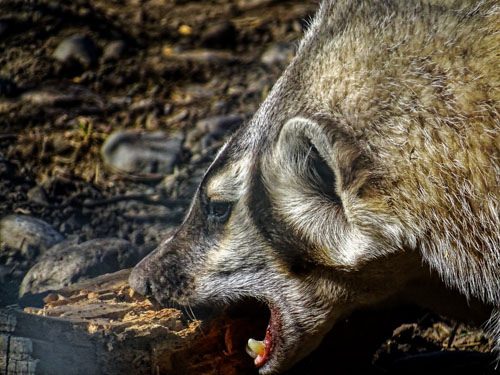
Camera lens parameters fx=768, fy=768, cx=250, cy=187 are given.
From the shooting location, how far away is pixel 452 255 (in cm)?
236

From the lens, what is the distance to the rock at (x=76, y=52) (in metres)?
5.24

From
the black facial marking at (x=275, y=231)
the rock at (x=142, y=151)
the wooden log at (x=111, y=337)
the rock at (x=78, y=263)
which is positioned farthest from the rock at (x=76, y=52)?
the black facial marking at (x=275, y=231)

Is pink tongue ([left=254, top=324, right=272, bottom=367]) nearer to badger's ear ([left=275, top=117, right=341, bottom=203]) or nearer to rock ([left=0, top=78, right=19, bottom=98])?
badger's ear ([left=275, top=117, right=341, bottom=203])

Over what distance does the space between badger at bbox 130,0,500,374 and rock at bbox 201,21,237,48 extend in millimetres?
2785

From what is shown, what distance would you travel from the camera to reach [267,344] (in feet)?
9.14

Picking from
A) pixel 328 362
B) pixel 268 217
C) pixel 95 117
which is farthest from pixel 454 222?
pixel 95 117

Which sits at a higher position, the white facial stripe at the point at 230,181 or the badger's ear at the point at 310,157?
the badger's ear at the point at 310,157

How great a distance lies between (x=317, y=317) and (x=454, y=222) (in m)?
0.65

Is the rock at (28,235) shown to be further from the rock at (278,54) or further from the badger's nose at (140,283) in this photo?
the rock at (278,54)

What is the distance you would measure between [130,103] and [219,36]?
3.06 feet

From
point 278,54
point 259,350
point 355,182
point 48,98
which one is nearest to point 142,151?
point 48,98

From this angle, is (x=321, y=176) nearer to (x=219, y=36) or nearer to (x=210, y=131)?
(x=210, y=131)

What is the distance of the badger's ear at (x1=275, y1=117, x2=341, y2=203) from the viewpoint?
2.47 metres

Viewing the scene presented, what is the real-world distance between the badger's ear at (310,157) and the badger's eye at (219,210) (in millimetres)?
354
